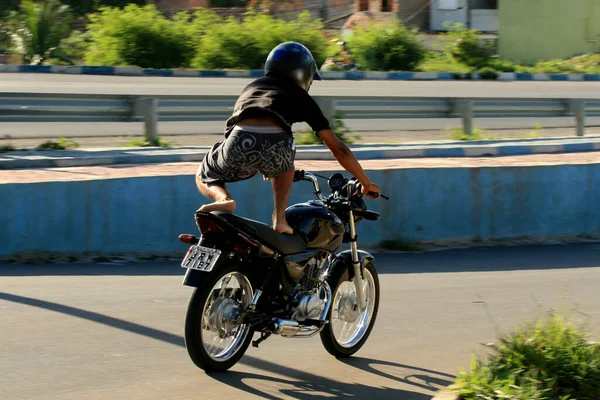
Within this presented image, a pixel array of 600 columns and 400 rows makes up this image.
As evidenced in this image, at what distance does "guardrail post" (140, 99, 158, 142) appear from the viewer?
11785mm

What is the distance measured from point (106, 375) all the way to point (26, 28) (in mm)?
27105

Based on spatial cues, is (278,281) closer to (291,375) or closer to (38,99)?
(291,375)

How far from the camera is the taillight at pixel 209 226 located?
4633mm

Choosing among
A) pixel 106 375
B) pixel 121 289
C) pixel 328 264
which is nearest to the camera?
pixel 106 375

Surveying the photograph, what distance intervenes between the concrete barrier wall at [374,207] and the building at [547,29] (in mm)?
32351

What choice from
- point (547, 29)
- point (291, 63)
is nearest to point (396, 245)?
point (291, 63)

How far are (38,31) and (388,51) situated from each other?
1233 centimetres

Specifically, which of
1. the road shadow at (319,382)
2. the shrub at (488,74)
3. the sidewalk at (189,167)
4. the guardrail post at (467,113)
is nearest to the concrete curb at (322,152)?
the sidewalk at (189,167)

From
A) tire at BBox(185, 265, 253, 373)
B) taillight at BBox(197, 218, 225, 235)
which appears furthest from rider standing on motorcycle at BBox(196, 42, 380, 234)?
tire at BBox(185, 265, 253, 373)

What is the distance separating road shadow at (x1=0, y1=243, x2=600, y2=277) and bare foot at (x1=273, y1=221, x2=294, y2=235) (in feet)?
10.7

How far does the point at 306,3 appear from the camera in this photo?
54344 mm

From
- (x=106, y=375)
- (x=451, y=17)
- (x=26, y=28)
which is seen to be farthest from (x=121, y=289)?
(x=451, y=17)

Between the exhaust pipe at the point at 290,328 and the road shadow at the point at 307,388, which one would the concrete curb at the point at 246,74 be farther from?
the road shadow at the point at 307,388

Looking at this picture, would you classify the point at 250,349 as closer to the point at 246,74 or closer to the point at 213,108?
the point at 213,108
